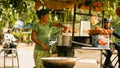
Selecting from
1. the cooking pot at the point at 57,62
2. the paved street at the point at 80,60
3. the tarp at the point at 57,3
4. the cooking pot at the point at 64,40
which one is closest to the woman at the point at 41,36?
the tarp at the point at 57,3

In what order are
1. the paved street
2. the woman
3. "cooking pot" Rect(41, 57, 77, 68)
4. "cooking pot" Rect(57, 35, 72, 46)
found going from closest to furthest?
"cooking pot" Rect(41, 57, 77, 68), the woman, "cooking pot" Rect(57, 35, 72, 46), the paved street

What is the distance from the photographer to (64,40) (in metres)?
Answer: 9.66

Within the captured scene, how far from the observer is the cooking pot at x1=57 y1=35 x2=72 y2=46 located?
9.52 m

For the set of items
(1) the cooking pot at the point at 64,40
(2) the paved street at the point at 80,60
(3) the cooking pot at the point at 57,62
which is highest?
(1) the cooking pot at the point at 64,40

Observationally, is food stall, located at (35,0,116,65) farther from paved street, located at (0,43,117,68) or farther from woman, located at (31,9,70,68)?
paved street, located at (0,43,117,68)

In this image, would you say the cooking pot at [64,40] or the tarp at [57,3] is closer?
the tarp at [57,3]

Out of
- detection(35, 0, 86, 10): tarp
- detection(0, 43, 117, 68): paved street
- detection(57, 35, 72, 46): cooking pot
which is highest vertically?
detection(35, 0, 86, 10): tarp

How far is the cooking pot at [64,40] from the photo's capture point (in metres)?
9.52

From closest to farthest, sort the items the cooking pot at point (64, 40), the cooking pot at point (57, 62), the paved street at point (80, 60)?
the cooking pot at point (57, 62) → the cooking pot at point (64, 40) → the paved street at point (80, 60)

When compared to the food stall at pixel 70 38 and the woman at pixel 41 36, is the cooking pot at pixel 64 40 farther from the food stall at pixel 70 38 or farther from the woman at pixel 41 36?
the woman at pixel 41 36

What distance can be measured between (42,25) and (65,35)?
88cm

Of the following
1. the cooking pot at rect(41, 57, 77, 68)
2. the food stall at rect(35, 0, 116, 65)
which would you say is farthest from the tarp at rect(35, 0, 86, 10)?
the cooking pot at rect(41, 57, 77, 68)

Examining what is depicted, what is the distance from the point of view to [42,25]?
8.79 m

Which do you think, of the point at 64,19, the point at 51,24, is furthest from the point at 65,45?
the point at 64,19
